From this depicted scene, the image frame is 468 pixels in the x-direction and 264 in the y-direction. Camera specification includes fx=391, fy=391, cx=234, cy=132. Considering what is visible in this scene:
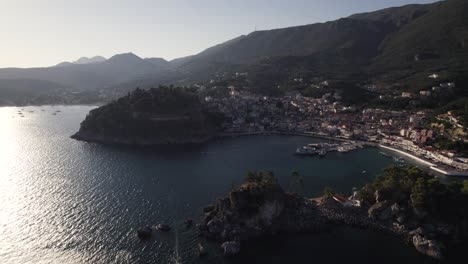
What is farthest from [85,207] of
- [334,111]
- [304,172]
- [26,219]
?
[334,111]

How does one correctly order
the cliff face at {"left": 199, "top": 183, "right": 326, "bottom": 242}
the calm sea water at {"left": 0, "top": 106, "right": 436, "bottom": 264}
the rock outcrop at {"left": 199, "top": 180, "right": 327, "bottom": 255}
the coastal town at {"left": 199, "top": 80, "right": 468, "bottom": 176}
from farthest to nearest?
1. the coastal town at {"left": 199, "top": 80, "right": 468, "bottom": 176}
2. the cliff face at {"left": 199, "top": 183, "right": 326, "bottom": 242}
3. the rock outcrop at {"left": 199, "top": 180, "right": 327, "bottom": 255}
4. the calm sea water at {"left": 0, "top": 106, "right": 436, "bottom": 264}

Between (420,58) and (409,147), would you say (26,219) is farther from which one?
(420,58)

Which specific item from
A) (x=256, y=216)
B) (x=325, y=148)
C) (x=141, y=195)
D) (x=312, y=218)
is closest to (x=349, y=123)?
(x=325, y=148)

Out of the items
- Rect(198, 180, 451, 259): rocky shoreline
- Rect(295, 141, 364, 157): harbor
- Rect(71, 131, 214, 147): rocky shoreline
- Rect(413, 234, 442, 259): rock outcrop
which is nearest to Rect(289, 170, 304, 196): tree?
Rect(198, 180, 451, 259): rocky shoreline

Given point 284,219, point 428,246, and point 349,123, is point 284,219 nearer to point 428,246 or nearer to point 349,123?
point 428,246

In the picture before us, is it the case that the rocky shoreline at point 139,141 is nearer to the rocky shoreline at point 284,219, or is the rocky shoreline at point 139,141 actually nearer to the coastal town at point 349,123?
the coastal town at point 349,123

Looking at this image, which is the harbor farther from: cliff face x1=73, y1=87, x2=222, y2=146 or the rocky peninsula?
the rocky peninsula

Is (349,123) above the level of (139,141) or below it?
below

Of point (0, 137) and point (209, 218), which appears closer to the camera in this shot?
point (209, 218)
